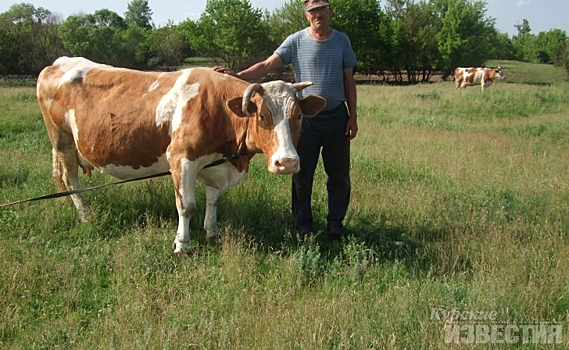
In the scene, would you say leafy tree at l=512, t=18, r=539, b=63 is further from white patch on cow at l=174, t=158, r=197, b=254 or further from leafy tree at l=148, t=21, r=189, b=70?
white patch on cow at l=174, t=158, r=197, b=254

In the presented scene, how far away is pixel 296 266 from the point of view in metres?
4.37

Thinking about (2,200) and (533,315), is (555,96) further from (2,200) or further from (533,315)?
(2,200)

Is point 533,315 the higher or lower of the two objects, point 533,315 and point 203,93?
the lower

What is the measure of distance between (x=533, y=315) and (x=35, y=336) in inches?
143

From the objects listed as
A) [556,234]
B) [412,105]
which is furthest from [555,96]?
[556,234]

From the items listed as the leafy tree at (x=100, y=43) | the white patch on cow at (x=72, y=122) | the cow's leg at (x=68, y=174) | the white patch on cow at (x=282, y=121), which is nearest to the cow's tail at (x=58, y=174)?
the cow's leg at (x=68, y=174)

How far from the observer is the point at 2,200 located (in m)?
5.95

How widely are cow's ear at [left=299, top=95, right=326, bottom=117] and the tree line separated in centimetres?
4339

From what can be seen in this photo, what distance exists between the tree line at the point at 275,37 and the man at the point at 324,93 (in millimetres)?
42595

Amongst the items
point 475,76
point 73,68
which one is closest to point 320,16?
point 73,68

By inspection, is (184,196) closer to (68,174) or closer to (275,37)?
→ (68,174)

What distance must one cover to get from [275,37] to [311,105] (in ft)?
165

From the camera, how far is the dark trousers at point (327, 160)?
5.21m

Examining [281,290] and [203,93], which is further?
[203,93]
